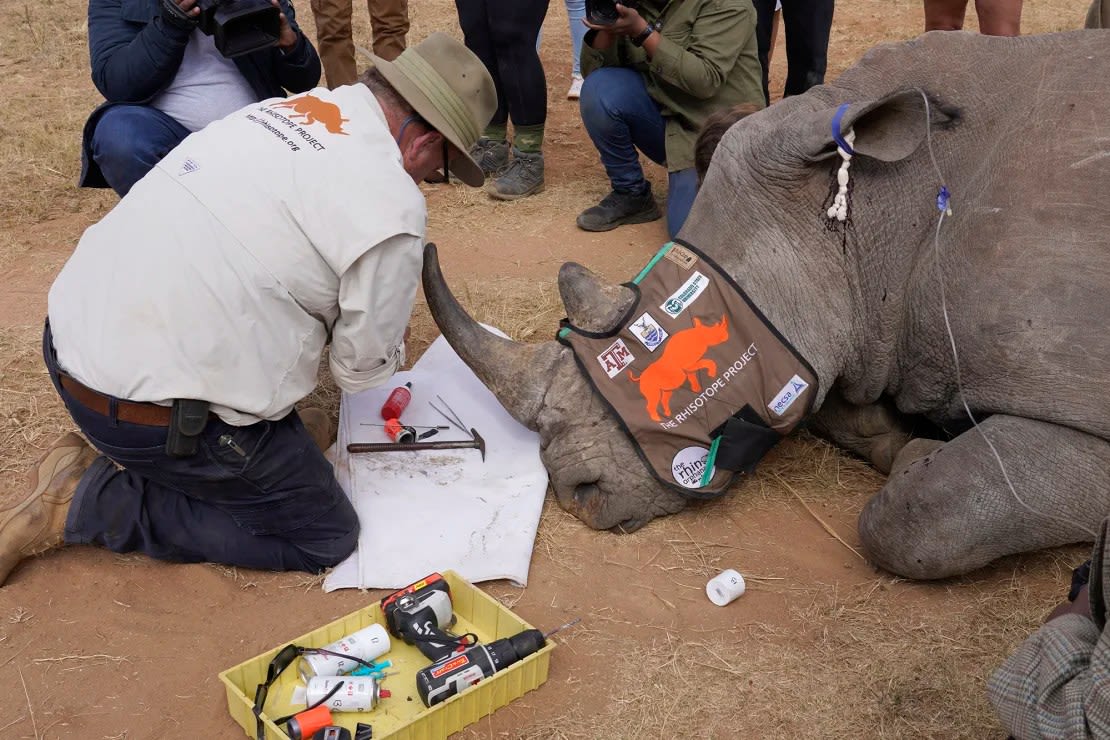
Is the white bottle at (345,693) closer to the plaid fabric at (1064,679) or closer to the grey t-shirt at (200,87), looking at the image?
the plaid fabric at (1064,679)

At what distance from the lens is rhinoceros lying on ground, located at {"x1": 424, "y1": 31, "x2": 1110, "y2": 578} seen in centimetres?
355

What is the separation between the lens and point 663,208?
7.02m

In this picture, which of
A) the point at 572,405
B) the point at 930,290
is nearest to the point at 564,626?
the point at 572,405

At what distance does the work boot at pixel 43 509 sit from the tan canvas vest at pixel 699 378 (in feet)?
5.99

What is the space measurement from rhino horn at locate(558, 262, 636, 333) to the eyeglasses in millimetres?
1430

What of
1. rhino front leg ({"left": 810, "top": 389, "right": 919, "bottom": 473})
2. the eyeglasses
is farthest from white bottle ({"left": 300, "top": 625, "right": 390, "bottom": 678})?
rhino front leg ({"left": 810, "top": 389, "right": 919, "bottom": 473})

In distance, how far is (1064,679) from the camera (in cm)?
205

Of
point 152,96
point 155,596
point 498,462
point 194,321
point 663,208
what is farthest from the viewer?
point 663,208

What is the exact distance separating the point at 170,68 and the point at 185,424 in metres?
2.26

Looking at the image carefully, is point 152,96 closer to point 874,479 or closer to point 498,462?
point 498,462

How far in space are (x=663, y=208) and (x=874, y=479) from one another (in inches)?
120

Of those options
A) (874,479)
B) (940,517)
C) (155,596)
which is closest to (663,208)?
(874,479)

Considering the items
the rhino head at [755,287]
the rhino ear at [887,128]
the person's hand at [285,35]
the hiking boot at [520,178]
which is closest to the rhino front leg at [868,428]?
the rhino head at [755,287]

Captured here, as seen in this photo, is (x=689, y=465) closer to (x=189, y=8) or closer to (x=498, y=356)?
(x=498, y=356)
